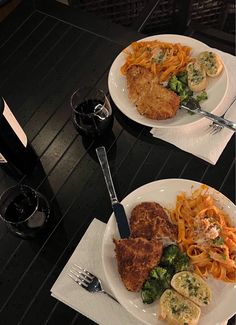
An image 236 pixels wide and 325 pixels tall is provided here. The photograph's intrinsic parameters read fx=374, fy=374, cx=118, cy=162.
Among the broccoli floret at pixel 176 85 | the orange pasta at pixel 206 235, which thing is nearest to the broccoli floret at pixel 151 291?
the orange pasta at pixel 206 235

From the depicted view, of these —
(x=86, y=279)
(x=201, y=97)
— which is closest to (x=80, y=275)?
(x=86, y=279)

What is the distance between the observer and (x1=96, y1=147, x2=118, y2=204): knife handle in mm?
1213

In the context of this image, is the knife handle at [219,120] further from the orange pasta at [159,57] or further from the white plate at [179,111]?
the orange pasta at [159,57]

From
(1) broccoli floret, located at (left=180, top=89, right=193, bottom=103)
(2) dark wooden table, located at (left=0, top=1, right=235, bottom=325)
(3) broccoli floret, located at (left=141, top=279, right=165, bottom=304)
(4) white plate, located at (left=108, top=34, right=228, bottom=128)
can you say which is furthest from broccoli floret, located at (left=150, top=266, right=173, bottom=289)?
(1) broccoli floret, located at (left=180, top=89, right=193, bottom=103)

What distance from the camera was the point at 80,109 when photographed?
1.33 metres

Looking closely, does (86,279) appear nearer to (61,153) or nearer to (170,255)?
(170,255)

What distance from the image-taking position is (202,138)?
A: 1309 mm

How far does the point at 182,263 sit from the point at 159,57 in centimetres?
80

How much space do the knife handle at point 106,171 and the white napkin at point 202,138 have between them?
0.20 metres

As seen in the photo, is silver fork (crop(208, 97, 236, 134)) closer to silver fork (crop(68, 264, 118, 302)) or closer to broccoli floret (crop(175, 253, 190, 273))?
broccoli floret (crop(175, 253, 190, 273))

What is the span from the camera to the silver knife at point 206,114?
1275 mm

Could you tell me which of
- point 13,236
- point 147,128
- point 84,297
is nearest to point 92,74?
point 147,128

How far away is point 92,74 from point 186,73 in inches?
15.8

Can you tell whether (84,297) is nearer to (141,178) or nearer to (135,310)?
(135,310)
